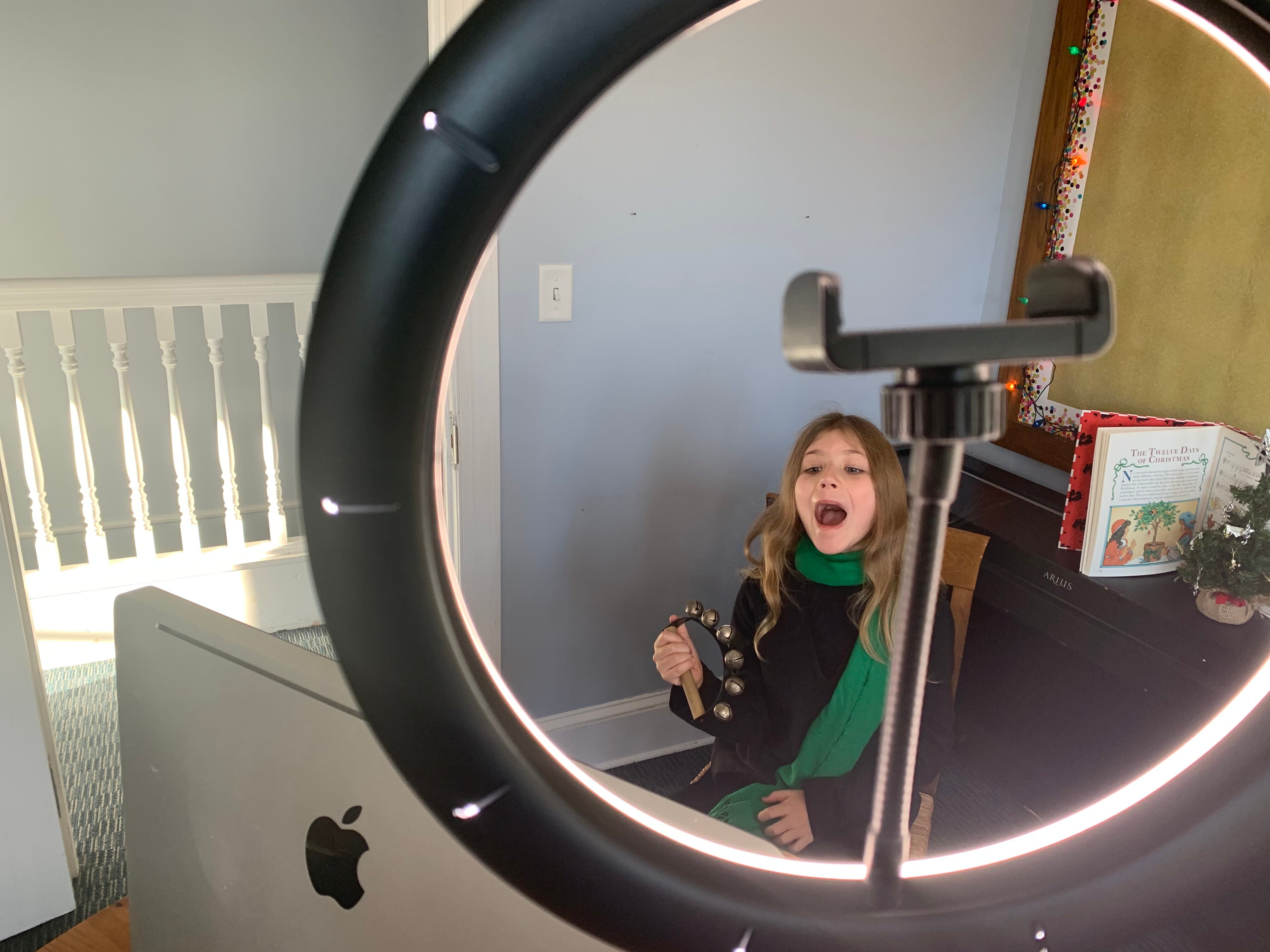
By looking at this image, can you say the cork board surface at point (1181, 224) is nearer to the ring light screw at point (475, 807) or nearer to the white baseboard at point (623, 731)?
the white baseboard at point (623, 731)

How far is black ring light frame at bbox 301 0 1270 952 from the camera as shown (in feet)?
0.51

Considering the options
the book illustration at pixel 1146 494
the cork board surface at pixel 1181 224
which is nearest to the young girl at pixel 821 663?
the book illustration at pixel 1146 494

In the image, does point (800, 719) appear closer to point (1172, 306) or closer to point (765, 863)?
point (1172, 306)

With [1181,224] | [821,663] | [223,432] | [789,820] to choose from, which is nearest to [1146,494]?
[1181,224]

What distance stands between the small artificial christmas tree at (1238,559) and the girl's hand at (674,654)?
3.08ft

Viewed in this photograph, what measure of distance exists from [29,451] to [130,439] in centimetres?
24

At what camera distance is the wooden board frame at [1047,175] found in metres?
1.89

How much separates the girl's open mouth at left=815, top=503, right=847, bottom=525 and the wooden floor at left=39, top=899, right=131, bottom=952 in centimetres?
108

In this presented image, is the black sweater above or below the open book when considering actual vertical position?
below

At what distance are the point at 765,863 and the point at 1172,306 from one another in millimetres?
1888

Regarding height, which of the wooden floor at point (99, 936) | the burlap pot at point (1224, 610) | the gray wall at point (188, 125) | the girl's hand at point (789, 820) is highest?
the gray wall at point (188, 125)

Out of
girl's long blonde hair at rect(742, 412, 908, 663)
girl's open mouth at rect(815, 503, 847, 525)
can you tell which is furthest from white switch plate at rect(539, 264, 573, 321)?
girl's open mouth at rect(815, 503, 847, 525)

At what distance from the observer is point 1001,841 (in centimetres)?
21

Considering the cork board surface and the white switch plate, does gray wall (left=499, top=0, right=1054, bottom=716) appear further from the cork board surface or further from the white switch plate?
the cork board surface
